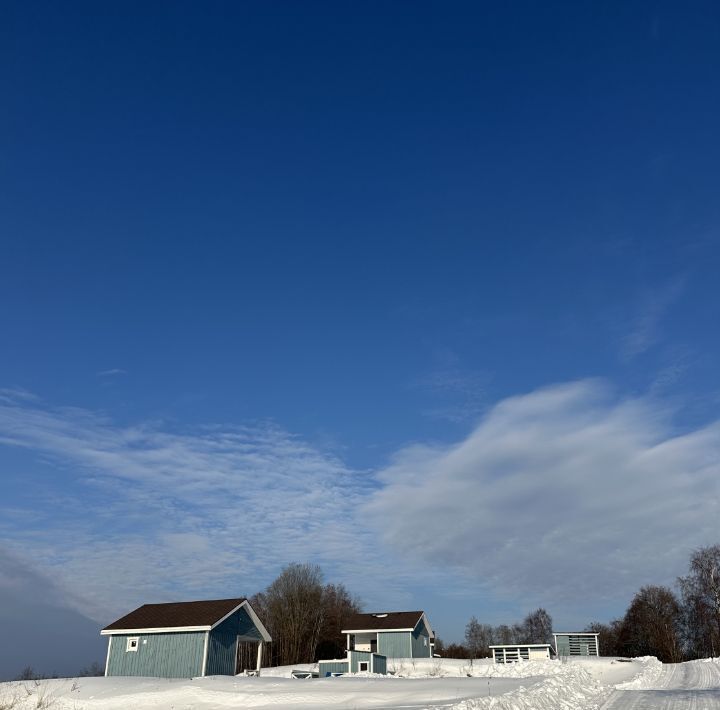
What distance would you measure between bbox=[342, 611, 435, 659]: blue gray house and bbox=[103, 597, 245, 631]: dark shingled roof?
20.5 m

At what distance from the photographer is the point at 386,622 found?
5525 centimetres

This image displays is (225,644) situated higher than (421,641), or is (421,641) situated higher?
(225,644)

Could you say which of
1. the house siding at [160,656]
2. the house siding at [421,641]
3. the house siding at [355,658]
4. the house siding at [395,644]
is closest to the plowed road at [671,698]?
the house siding at [355,658]

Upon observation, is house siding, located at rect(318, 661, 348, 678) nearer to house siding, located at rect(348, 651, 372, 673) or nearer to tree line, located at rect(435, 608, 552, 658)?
house siding, located at rect(348, 651, 372, 673)

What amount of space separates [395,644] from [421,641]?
3.52 meters

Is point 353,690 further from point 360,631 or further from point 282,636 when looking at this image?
point 282,636

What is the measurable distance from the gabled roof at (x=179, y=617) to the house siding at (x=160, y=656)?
0.39m

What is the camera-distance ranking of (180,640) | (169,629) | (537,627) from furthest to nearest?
(537,627)
(169,629)
(180,640)

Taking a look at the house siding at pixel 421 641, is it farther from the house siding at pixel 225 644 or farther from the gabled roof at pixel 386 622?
the house siding at pixel 225 644

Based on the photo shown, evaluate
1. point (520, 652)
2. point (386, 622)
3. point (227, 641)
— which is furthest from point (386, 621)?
point (227, 641)

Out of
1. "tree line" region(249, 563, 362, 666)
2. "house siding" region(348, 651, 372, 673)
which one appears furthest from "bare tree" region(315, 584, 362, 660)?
"house siding" region(348, 651, 372, 673)

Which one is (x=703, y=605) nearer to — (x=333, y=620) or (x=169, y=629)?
(x=333, y=620)

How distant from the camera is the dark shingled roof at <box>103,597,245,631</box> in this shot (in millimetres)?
34719

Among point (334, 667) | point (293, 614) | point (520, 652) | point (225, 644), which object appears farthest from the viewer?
point (293, 614)
